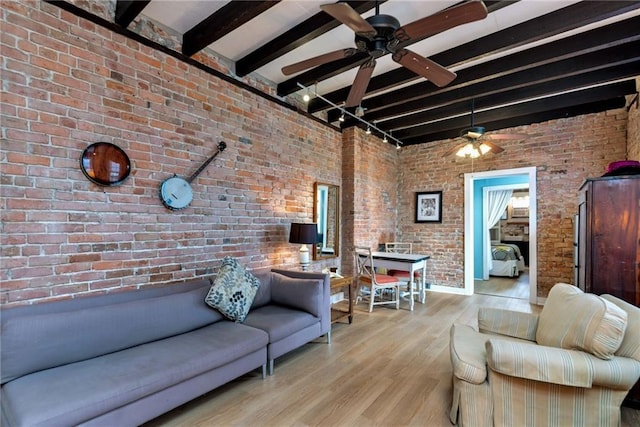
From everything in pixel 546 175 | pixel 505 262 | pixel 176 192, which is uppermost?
pixel 546 175

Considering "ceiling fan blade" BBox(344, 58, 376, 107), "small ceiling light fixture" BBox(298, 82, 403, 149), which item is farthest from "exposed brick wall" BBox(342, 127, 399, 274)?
"ceiling fan blade" BBox(344, 58, 376, 107)

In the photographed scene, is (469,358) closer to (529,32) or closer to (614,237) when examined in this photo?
(614,237)

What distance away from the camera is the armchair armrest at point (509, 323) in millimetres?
2385

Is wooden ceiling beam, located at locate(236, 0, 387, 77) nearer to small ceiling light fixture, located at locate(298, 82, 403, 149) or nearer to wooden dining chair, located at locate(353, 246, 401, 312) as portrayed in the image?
small ceiling light fixture, located at locate(298, 82, 403, 149)

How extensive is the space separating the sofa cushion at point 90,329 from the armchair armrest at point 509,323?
2.41 metres

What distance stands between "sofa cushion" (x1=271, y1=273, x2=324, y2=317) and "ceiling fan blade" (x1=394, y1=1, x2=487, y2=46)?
226 cm

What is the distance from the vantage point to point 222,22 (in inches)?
101

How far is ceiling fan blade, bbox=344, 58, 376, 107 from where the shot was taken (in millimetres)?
2381

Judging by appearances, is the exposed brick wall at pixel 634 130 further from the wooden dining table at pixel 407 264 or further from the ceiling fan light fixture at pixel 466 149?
the wooden dining table at pixel 407 264

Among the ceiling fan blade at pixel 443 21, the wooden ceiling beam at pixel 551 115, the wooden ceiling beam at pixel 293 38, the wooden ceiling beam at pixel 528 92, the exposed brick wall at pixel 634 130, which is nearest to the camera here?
the ceiling fan blade at pixel 443 21

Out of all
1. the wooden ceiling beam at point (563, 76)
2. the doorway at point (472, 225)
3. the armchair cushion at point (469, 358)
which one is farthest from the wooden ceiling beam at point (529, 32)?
the doorway at point (472, 225)

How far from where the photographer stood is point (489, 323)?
2.52 metres

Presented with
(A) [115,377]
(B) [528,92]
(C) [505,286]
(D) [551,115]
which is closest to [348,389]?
(A) [115,377]

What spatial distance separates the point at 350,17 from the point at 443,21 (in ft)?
1.81
